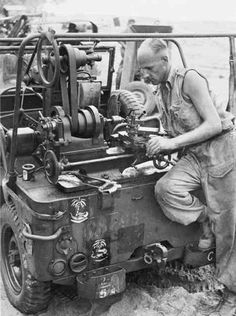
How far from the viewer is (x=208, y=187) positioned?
3617 millimetres

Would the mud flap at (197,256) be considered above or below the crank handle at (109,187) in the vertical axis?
below

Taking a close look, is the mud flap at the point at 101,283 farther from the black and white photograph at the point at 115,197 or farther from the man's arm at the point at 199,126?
the man's arm at the point at 199,126

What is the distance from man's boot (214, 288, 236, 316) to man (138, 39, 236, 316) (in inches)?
1.0

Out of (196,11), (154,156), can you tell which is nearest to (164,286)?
(154,156)

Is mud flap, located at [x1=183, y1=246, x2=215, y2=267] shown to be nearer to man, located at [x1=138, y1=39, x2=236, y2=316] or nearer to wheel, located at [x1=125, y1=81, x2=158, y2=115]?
man, located at [x1=138, y1=39, x2=236, y2=316]

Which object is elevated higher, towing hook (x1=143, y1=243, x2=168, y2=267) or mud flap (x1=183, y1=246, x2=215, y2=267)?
towing hook (x1=143, y1=243, x2=168, y2=267)

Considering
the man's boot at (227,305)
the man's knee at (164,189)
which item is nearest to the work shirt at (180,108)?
the man's knee at (164,189)

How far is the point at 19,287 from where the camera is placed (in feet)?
12.8

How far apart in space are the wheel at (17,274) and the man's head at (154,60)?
1.38 metres

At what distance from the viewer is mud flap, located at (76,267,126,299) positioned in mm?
3412

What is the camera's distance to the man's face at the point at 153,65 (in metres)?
3.49

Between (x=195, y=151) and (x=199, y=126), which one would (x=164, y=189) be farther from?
(x=199, y=126)

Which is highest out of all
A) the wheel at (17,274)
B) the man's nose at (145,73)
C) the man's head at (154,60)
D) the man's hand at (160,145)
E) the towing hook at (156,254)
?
the man's head at (154,60)

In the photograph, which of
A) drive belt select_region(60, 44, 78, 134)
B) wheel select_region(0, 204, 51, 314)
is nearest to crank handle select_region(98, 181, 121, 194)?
drive belt select_region(60, 44, 78, 134)
